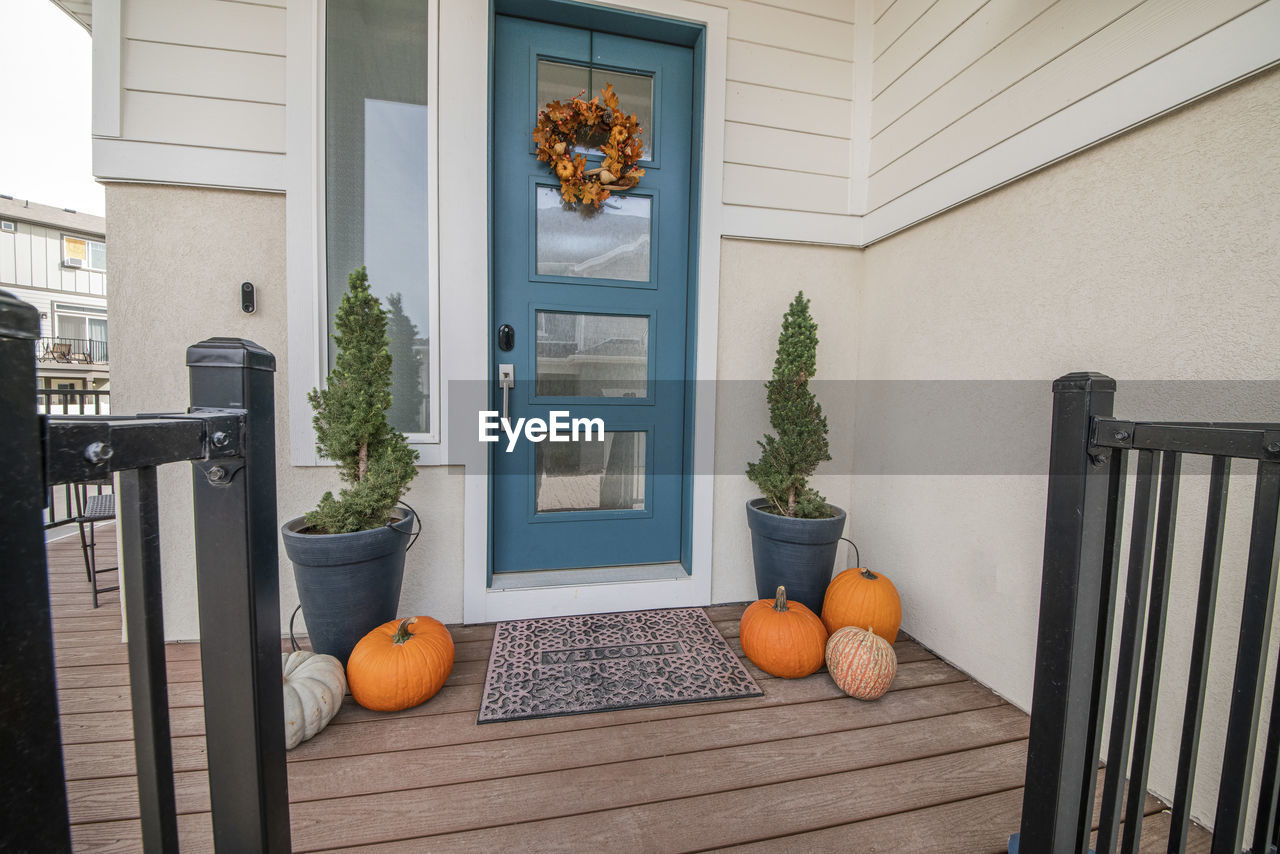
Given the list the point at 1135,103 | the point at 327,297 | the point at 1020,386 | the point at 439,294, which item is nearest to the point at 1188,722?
the point at 1020,386

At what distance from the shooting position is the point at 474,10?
6.49 feet

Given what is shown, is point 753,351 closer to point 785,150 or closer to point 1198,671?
point 785,150

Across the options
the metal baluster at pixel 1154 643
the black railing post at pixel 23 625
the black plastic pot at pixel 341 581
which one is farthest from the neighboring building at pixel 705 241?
the black railing post at pixel 23 625

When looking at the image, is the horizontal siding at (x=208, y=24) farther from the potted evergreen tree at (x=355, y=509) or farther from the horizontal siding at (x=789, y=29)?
the horizontal siding at (x=789, y=29)

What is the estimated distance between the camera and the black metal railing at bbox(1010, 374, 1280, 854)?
0.78m

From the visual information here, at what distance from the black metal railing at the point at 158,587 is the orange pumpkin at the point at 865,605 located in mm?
1695

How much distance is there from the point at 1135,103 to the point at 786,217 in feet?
3.74

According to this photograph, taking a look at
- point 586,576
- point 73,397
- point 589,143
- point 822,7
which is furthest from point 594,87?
point 73,397

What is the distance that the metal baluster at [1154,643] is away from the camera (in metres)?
0.82

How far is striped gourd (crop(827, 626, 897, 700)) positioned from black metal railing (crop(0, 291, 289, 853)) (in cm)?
150

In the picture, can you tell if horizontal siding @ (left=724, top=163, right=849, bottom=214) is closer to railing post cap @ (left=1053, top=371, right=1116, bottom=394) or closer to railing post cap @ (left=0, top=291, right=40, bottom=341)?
railing post cap @ (left=1053, top=371, right=1116, bottom=394)

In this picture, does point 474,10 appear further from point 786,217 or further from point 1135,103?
point 1135,103

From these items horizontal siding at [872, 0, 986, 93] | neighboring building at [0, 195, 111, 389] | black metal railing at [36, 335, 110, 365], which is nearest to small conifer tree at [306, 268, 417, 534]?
horizontal siding at [872, 0, 986, 93]

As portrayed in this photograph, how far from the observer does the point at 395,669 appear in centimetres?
154
